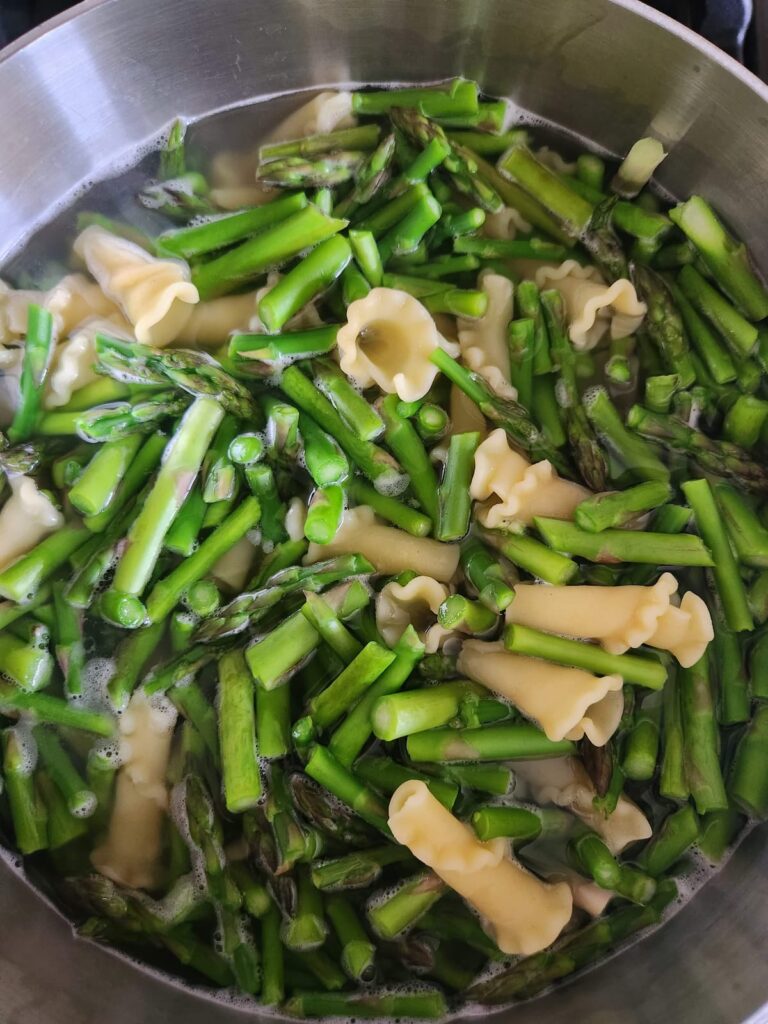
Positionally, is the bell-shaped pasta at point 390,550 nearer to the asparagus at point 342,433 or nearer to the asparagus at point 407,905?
the asparagus at point 342,433

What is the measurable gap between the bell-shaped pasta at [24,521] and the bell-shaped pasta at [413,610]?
0.76m

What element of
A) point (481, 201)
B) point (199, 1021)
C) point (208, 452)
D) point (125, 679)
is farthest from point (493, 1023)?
point (481, 201)

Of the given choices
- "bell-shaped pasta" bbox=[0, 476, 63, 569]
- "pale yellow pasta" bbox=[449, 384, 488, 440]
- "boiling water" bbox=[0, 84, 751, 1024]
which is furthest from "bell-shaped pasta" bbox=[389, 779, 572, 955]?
"boiling water" bbox=[0, 84, 751, 1024]

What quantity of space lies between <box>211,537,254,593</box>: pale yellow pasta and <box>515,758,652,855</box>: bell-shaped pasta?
75 cm

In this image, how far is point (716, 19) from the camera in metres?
2.01

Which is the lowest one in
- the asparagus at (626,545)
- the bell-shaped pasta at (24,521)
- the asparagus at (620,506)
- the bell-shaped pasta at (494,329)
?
the asparagus at (626,545)

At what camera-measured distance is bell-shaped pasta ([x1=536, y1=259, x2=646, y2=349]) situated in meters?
1.92

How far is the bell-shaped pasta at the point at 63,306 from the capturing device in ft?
6.41

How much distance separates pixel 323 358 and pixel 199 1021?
1505 mm

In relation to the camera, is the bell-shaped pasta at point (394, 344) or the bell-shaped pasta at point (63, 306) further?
the bell-shaped pasta at point (63, 306)

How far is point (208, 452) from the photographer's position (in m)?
1.87

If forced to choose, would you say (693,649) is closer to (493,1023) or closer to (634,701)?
(634,701)

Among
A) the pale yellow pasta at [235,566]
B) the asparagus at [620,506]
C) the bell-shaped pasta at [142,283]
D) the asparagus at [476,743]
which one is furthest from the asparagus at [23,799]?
the asparagus at [620,506]

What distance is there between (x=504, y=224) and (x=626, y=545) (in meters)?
0.87
